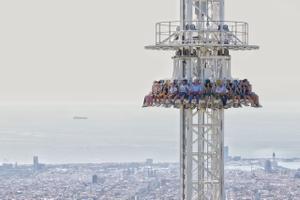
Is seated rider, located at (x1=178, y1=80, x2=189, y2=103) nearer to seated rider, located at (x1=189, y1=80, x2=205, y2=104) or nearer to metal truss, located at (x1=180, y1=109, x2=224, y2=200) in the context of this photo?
seated rider, located at (x1=189, y1=80, x2=205, y2=104)

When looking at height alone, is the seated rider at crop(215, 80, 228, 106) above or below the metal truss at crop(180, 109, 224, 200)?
above

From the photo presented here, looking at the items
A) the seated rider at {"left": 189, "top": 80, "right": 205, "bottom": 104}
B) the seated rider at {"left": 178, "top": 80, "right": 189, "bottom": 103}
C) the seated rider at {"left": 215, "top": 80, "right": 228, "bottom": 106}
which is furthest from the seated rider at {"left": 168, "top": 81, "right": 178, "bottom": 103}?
the seated rider at {"left": 215, "top": 80, "right": 228, "bottom": 106}

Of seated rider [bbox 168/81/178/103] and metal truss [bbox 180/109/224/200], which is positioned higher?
seated rider [bbox 168/81/178/103]

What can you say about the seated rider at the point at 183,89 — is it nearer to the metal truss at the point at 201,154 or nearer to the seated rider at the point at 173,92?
the seated rider at the point at 173,92

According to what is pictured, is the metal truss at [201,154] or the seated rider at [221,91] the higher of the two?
the seated rider at [221,91]

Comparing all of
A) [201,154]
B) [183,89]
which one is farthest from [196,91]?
[201,154]

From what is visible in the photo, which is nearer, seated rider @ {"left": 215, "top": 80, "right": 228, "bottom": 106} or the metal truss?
seated rider @ {"left": 215, "top": 80, "right": 228, "bottom": 106}

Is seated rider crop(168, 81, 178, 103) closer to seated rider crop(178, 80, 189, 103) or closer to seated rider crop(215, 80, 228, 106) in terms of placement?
seated rider crop(178, 80, 189, 103)

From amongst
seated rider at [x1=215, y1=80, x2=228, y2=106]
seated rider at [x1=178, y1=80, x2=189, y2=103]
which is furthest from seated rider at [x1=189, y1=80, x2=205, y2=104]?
seated rider at [x1=215, y1=80, x2=228, y2=106]

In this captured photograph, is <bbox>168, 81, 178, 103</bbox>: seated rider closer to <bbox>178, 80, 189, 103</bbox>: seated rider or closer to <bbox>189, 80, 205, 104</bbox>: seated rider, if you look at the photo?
<bbox>178, 80, 189, 103</bbox>: seated rider

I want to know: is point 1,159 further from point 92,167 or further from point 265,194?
point 265,194

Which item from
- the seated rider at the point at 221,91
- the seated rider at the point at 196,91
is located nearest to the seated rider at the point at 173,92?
the seated rider at the point at 196,91
